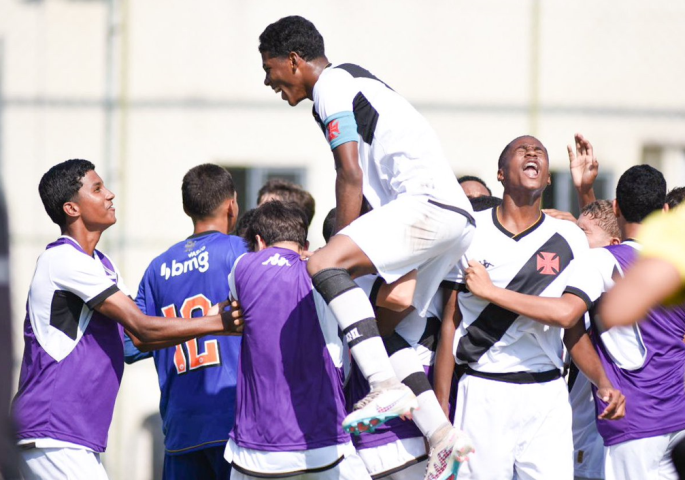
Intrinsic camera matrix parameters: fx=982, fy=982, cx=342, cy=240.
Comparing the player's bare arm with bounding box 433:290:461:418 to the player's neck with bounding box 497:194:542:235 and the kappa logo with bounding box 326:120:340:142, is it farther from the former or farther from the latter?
the kappa logo with bounding box 326:120:340:142

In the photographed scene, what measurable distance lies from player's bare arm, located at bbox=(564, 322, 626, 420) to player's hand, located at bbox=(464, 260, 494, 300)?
645 mm

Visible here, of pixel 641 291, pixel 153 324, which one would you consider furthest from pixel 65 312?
pixel 641 291

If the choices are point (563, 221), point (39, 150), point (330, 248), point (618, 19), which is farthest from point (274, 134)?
point (330, 248)

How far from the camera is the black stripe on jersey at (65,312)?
5.20 metres

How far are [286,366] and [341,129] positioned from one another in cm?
118

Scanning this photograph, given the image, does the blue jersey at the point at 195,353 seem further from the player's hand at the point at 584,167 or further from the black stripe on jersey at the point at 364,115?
the player's hand at the point at 584,167

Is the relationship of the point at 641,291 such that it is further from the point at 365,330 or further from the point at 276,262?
the point at 276,262

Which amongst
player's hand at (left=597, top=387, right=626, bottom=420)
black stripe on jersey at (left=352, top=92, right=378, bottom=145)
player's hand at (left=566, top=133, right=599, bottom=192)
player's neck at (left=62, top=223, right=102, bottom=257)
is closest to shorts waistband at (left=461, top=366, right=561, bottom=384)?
player's hand at (left=597, top=387, right=626, bottom=420)

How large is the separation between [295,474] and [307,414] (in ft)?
0.94

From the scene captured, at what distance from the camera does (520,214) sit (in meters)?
5.53

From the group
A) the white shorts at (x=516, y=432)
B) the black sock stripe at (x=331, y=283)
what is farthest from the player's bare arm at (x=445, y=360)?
the black sock stripe at (x=331, y=283)

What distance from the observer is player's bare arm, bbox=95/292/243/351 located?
516 centimetres

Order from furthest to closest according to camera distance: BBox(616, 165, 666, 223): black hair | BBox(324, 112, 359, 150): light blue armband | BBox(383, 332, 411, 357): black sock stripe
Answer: BBox(616, 165, 666, 223): black hair → BBox(383, 332, 411, 357): black sock stripe → BBox(324, 112, 359, 150): light blue armband

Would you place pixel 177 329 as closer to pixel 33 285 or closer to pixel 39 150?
pixel 33 285
